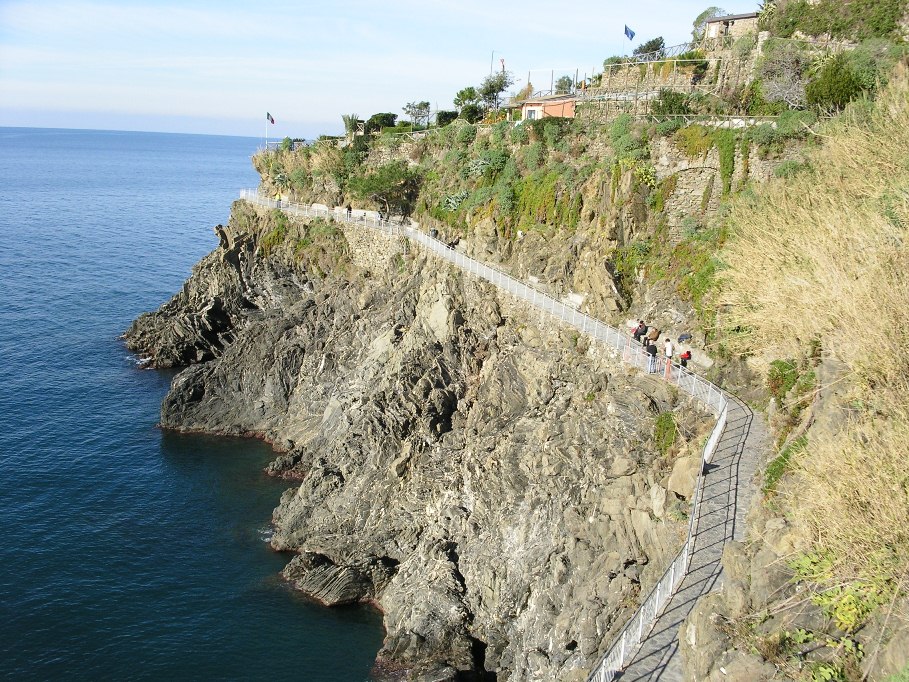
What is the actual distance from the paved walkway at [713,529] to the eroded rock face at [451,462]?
1.95 meters

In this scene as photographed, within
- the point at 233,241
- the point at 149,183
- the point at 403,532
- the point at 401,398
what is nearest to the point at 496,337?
the point at 401,398

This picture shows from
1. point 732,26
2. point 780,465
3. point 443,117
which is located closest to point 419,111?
point 443,117

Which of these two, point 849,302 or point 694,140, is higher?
point 694,140

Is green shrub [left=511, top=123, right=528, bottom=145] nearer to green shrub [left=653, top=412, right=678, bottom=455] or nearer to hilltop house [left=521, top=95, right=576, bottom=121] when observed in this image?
hilltop house [left=521, top=95, right=576, bottom=121]

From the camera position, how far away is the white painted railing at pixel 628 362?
17.5m

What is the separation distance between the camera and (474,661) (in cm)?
2966

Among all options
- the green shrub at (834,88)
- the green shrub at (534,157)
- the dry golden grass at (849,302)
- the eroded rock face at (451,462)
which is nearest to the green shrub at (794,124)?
the green shrub at (834,88)

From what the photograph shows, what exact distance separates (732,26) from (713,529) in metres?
39.6

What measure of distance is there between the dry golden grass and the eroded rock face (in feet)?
22.1

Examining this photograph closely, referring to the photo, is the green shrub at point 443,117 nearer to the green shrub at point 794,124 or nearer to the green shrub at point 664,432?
Result: the green shrub at point 794,124

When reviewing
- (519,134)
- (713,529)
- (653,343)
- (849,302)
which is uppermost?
(519,134)

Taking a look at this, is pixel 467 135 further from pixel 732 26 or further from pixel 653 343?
pixel 653 343

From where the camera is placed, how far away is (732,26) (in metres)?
47.2

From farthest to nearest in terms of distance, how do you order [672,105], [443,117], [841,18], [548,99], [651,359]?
[443,117] → [548,99] → [672,105] → [841,18] → [651,359]
